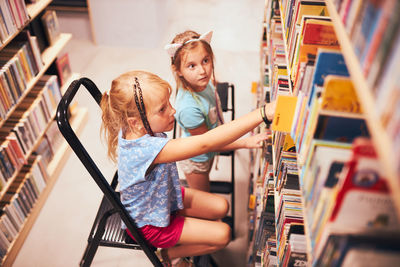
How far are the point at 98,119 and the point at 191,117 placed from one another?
1804 millimetres

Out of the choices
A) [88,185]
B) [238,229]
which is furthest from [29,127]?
[238,229]

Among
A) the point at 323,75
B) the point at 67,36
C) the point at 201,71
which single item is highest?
the point at 323,75

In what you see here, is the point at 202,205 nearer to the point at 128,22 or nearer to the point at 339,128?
the point at 339,128

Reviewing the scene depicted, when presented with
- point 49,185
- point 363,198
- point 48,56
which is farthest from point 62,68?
point 363,198

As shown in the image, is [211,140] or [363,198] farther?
[211,140]

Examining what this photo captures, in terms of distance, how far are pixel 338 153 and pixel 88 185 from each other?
2.24 m

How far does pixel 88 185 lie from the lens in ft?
8.66

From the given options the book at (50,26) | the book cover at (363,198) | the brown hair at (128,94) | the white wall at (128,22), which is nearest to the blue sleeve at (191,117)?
the brown hair at (128,94)

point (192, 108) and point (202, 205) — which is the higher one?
point (192, 108)

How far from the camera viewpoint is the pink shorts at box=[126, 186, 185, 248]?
4.93 feet

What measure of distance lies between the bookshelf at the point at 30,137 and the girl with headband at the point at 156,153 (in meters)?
1.07

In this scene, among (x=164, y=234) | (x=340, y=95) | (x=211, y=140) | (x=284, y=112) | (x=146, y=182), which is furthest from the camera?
(x=164, y=234)

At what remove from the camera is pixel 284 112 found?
1.04 m

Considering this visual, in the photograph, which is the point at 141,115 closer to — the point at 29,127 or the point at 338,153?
the point at 338,153
